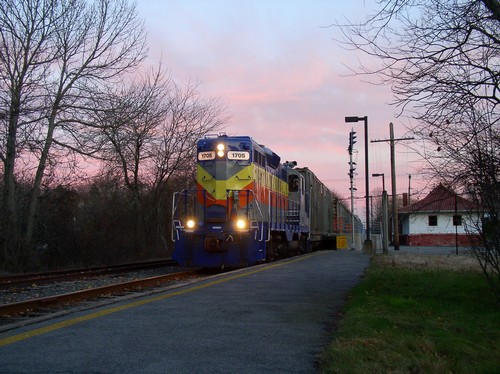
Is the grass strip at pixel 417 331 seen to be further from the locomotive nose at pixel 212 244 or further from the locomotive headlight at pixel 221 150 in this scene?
the locomotive headlight at pixel 221 150

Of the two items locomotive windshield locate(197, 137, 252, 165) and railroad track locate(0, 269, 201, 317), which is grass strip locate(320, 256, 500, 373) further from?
locomotive windshield locate(197, 137, 252, 165)

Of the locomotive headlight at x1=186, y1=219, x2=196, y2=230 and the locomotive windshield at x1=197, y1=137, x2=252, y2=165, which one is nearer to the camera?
the locomotive headlight at x1=186, y1=219, x2=196, y2=230

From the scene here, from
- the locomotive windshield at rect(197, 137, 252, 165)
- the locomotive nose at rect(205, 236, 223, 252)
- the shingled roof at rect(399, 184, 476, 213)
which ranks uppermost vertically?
the locomotive windshield at rect(197, 137, 252, 165)

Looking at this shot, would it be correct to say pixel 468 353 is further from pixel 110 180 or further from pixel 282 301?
pixel 110 180

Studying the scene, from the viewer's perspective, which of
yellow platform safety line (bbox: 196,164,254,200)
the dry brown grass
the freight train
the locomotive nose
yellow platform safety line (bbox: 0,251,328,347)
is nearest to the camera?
yellow platform safety line (bbox: 0,251,328,347)

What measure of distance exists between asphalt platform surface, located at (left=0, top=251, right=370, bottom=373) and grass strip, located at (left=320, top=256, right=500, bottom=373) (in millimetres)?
365

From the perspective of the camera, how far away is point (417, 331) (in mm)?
6555

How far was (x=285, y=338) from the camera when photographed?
613cm

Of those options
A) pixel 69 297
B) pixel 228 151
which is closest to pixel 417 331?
pixel 69 297

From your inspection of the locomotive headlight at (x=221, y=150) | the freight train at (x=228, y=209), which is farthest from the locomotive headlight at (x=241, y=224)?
the locomotive headlight at (x=221, y=150)

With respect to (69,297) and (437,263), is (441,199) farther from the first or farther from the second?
(437,263)

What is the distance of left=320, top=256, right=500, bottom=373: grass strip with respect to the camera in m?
4.91

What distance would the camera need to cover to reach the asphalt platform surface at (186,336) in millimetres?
4977

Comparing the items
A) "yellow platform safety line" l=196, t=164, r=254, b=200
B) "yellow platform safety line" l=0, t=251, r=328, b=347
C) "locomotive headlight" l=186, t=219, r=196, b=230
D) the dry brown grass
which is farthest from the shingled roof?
"locomotive headlight" l=186, t=219, r=196, b=230
